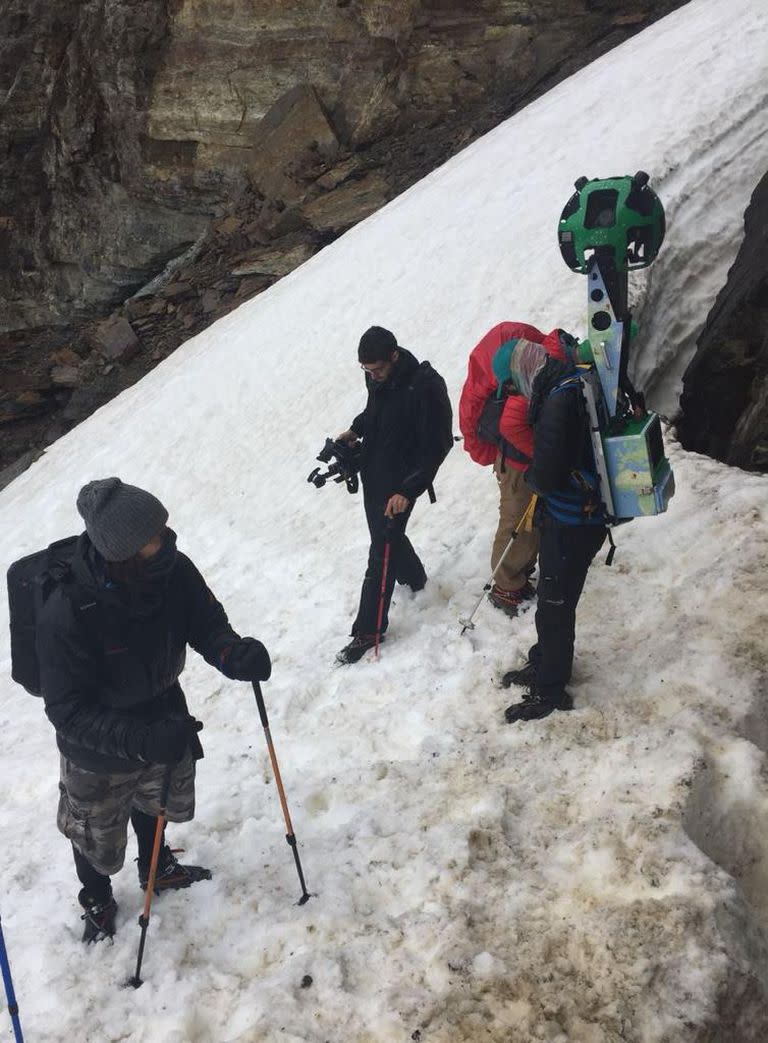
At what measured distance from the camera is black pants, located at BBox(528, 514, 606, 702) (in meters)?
4.36

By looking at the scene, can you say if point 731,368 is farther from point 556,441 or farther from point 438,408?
point 556,441

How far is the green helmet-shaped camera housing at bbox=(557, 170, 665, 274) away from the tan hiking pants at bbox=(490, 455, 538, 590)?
171 cm

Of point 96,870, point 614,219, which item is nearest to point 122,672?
point 96,870

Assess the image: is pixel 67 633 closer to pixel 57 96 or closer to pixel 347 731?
pixel 347 731

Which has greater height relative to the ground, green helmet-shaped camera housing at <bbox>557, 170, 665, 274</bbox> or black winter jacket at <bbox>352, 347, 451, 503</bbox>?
green helmet-shaped camera housing at <bbox>557, 170, 665, 274</bbox>

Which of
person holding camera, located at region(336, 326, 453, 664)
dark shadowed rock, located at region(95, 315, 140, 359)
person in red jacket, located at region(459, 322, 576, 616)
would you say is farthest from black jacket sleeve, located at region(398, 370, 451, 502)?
dark shadowed rock, located at region(95, 315, 140, 359)

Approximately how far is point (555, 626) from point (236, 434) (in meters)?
7.92

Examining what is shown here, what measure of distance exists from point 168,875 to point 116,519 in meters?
2.18

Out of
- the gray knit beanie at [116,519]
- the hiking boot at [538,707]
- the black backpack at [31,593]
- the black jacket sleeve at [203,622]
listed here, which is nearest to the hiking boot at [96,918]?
the black backpack at [31,593]

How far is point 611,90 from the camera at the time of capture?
581 inches

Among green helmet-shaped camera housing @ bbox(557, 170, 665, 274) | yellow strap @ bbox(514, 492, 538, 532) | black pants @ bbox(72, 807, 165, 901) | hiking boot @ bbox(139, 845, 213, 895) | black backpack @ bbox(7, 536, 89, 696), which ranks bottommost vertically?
hiking boot @ bbox(139, 845, 213, 895)

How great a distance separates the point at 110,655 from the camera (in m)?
3.58

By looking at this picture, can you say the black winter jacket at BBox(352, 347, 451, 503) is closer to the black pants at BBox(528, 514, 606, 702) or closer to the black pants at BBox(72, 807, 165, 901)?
the black pants at BBox(528, 514, 606, 702)

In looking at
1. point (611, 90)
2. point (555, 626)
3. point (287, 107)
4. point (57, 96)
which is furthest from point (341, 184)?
point (555, 626)
